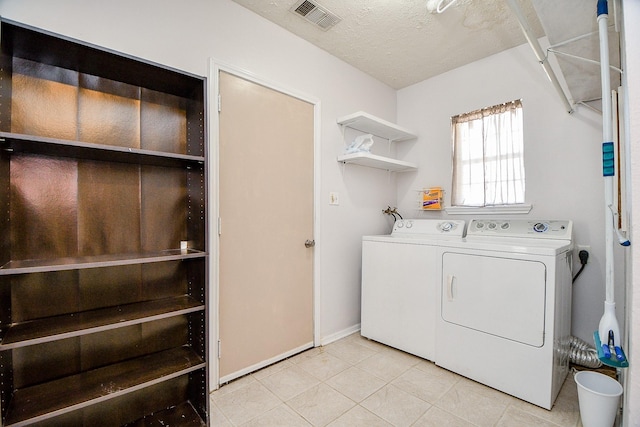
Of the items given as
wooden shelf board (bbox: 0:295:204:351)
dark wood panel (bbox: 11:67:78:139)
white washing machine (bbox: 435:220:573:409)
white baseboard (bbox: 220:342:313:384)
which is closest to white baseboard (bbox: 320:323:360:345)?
white baseboard (bbox: 220:342:313:384)

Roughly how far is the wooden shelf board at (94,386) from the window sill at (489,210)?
2.51 meters

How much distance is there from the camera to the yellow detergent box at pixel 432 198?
299 cm

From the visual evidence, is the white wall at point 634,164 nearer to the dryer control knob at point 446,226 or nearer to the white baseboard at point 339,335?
the dryer control knob at point 446,226

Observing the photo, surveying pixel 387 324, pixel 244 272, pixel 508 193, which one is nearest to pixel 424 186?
pixel 508 193

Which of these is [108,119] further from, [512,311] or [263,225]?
[512,311]

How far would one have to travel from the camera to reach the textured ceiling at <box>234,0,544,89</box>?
2070 millimetres

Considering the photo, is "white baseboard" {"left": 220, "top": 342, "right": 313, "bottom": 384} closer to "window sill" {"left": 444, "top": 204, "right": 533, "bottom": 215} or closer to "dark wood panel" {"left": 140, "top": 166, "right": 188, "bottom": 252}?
"dark wood panel" {"left": 140, "top": 166, "right": 188, "bottom": 252}

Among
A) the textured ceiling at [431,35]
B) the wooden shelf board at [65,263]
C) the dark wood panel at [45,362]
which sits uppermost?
the textured ceiling at [431,35]

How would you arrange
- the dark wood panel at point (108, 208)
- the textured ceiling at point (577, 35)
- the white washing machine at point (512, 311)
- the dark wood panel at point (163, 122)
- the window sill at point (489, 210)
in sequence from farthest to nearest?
the window sill at point (489, 210)
the white washing machine at point (512, 311)
the dark wood panel at point (163, 122)
the dark wood panel at point (108, 208)
the textured ceiling at point (577, 35)

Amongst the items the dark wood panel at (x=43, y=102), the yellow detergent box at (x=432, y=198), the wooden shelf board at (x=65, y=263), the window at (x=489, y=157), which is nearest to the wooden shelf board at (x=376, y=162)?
the yellow detergent box at (x=432, y=198)

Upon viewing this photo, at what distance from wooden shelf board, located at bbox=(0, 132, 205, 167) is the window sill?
7.82 feet

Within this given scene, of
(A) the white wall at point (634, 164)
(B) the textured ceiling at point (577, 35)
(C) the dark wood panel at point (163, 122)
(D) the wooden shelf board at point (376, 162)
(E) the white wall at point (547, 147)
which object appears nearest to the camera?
(A) the white wall at point (634, 164)

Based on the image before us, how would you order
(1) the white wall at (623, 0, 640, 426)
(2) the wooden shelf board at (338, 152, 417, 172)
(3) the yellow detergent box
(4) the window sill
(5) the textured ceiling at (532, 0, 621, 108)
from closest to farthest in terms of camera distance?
(1) the white wall at (623, 0, 640, 426) < (5) the textured ceiling at (532, 0, 621, 108) < (4) the window sill < (2) the wooden shelf board at (338, 152, 417, 172) < (3) the yellow detergent box

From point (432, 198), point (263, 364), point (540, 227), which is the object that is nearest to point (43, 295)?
point (263, 364)
